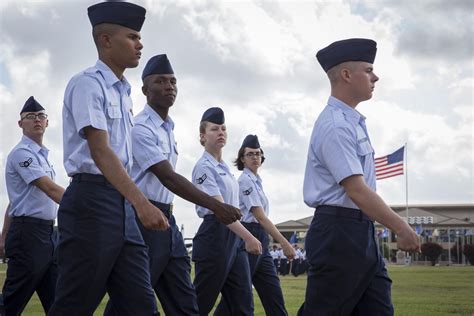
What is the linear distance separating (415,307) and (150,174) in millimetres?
9442

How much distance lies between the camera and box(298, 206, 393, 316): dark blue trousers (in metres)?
5.16

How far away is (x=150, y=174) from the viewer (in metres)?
6.50

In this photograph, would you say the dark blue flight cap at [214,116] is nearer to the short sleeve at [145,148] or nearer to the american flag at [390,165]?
the short sleeve at [145,148]

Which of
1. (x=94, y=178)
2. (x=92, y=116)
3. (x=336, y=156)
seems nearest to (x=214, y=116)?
(x=336, y=156)

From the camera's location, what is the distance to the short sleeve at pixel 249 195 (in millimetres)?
9992

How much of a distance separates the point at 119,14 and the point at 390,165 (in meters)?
37.4

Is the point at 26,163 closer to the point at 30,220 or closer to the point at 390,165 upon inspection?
the point at 30,220

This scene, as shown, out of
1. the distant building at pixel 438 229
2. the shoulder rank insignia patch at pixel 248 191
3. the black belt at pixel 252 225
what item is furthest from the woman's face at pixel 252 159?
the distant building at pixel 438 229

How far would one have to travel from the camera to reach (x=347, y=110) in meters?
5.43

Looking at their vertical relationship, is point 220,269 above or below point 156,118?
below

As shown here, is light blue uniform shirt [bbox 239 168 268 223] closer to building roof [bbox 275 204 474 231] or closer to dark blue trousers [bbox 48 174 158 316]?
dark blue trousers [bbox 48 174 158 316]

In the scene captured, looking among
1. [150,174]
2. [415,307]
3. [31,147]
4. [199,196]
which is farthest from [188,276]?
[415,307]

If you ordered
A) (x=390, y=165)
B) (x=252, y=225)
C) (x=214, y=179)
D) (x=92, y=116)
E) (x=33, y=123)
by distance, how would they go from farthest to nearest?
(x=390, y=165) → (x=252, y=225) → (x=33, y=123) → (x=214, y=179) → (x=92, y=116)

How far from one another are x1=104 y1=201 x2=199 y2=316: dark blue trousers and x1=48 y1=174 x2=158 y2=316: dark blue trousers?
151 cm
